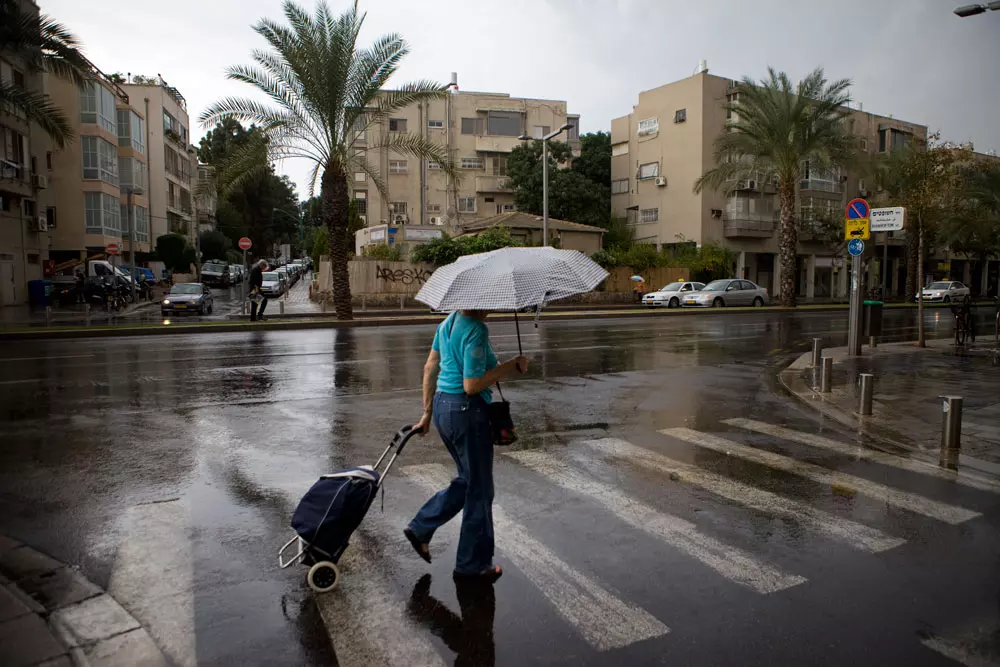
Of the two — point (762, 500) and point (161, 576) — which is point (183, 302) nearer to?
point (161, 576)

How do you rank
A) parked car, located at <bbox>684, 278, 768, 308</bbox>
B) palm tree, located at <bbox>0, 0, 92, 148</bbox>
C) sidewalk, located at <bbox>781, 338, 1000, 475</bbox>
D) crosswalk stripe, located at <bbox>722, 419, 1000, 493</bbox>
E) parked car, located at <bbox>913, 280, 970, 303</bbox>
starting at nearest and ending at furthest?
crosswalk stripe, located at <bbox>722, 419, 1000, 493</bbox> < sidewalk, located at <bbox>781, 338, 1000, 475</bbox> < palm tree, located at <bbox>0, 0, 92, 148</bbox> < parked car, located at <bbox>684, 278, 768, 308</bbox> < parked car, located at <bbox>913, 280, 970, 303</bbox>

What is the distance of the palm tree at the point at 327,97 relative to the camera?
23.1m

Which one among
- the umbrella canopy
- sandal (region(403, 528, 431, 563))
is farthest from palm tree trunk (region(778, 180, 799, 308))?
sandal (region(403, 528, 431, 563))

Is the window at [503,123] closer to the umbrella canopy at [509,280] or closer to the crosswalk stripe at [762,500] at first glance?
the crosswalk stripe at [762,500]

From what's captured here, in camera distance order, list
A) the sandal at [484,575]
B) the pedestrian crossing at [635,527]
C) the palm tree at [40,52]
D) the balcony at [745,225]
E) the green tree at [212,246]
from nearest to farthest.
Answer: the pedestrian crossing at [635,527] < the sandal at [484,575] < the palm tree at [40,52] < the balcony at [745,225] < the green tree at [212,246]

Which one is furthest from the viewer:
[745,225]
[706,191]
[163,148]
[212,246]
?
[212,246]

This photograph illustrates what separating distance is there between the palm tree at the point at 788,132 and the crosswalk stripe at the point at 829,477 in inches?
1187

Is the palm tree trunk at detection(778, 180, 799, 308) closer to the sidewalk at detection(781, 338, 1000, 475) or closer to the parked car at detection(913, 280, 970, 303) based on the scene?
the parked car at detection(913, 280, 970, 303)

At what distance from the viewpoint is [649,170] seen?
5231cm

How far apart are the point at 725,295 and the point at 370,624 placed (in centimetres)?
3455

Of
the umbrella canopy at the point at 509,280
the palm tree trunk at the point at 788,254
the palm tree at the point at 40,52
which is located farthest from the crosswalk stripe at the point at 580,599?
the palm tree trunk at the point at 788,254

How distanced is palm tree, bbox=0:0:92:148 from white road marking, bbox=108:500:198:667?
20210 mm

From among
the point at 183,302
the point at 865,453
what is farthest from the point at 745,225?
the point at 865,453

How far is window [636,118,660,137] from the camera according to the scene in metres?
51.4
